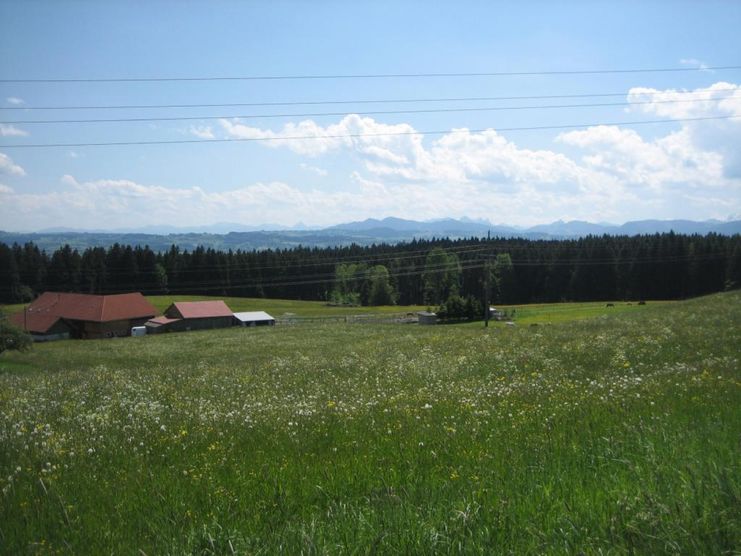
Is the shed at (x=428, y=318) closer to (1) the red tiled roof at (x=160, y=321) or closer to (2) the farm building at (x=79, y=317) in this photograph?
(1) the red tiled roof at (x=160, y=321)

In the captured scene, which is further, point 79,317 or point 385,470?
point 79,317

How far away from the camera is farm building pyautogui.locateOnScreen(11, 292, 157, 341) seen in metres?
92.9

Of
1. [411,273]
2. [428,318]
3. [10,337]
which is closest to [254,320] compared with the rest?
[428,318]

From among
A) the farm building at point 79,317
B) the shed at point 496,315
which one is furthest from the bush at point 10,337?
the shed at point 496,315

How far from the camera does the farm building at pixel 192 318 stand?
311ft

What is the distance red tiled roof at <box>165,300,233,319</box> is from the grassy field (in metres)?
89.3

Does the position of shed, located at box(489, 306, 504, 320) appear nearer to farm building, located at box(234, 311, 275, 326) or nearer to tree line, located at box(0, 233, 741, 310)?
tree line, located at box(0, 233, 741, 310)

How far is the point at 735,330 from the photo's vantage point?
2230 cm

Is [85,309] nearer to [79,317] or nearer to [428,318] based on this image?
[79,317]

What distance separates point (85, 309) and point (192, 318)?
61.8 feet

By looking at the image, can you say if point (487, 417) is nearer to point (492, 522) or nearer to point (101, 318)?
point (492, 522)

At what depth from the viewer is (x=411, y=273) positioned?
175 metres

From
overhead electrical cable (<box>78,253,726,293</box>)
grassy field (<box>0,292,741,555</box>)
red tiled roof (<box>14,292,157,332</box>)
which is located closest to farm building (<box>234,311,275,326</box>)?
red tiled roof (<box>14,292,157,332</box>)

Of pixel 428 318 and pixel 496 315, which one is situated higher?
pixel 496 315
